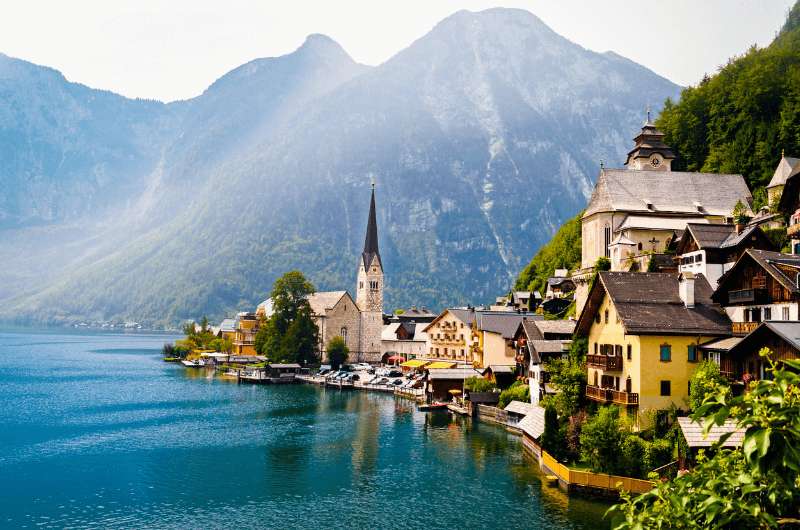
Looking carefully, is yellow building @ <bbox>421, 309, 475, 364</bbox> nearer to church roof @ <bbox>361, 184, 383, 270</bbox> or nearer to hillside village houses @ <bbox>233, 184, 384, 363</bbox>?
hillside village houses @ <bbox>233, 184, 384, 363</bbox>

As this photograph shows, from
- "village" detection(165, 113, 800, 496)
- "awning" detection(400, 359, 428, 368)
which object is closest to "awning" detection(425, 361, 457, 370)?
"village" detection(165, 113, 800, 496)

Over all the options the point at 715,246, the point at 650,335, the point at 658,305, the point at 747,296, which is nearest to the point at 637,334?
the point at 650,335

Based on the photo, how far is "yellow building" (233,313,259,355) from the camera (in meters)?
159

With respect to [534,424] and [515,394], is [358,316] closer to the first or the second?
[515,394]

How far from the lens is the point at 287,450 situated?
58312 mm

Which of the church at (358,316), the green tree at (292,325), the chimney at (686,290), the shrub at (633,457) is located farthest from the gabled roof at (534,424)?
the church at (358,316)

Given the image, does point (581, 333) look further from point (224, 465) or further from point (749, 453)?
point (749, 453)

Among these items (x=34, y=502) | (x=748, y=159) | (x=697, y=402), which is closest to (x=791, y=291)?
(x=697, y=402)

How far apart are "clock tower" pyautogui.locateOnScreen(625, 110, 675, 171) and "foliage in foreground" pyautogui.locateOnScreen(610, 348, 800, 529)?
10055 centimetres

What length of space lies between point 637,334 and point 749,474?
116 ft

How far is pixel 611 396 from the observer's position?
148 feet

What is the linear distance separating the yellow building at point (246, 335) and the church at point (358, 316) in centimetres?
1808

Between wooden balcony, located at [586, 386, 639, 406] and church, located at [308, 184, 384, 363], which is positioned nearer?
wooden balcony, located at [586, 386, 639, 406]

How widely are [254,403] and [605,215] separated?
49.9 metres
